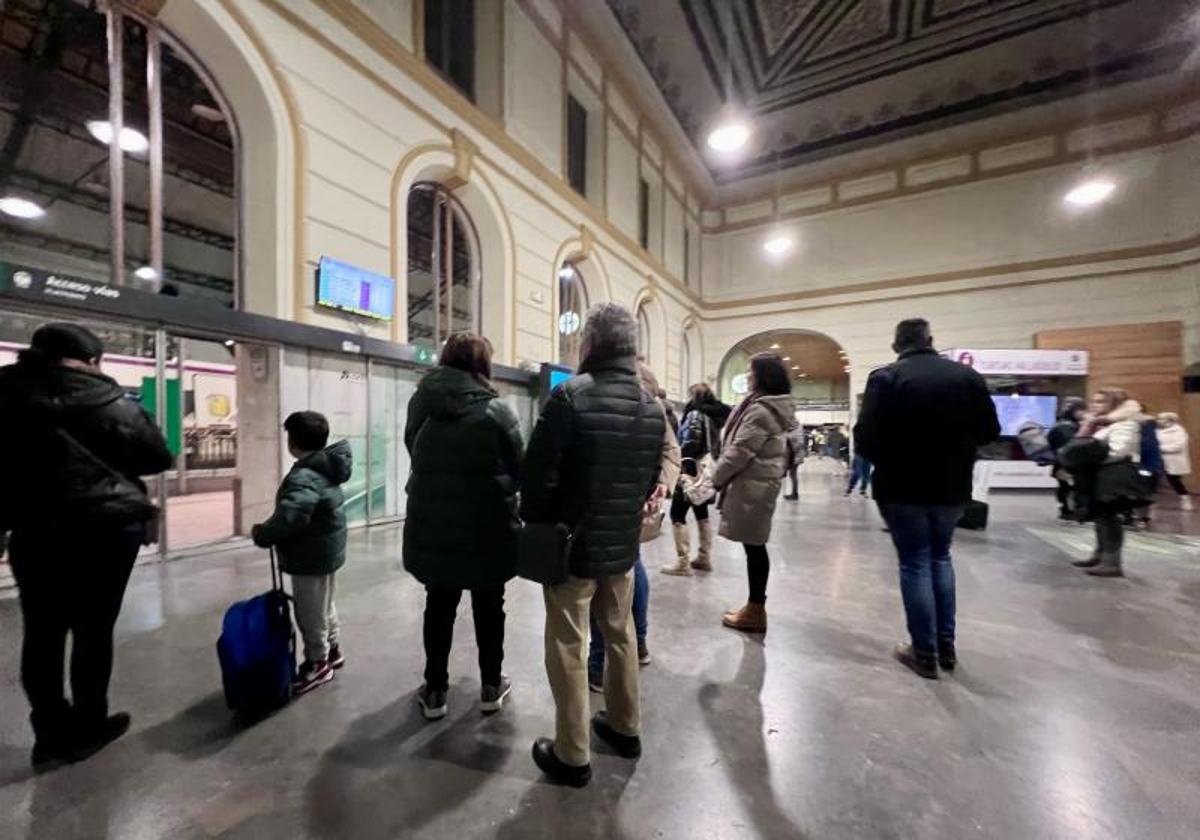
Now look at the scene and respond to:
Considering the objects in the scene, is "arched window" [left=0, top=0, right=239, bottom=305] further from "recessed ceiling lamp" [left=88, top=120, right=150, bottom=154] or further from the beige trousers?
the beige trousers

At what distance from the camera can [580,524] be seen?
1.55 meters

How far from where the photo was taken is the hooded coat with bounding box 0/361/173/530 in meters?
1.59

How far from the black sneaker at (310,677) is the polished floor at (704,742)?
5cm

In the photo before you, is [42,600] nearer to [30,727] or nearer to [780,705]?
[30,727]

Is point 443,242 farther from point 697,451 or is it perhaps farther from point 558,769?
point 558,769

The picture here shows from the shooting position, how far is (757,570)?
9.19 feet

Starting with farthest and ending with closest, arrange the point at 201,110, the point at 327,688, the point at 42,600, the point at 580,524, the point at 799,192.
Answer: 1. the point at 799,192
2. the point at 201,110
3. the point at 327,688
4. the point at 42,600
5. the point at 580,524

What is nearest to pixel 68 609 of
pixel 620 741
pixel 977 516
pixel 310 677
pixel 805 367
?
pixel 310 677

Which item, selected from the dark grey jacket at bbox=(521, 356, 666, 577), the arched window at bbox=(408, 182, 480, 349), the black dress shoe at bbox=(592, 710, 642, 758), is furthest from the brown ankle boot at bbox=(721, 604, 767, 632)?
the arched window at bbox=(408, 182, 480, 349)

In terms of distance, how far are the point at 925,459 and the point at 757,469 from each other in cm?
79

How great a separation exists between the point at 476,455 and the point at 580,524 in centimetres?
49

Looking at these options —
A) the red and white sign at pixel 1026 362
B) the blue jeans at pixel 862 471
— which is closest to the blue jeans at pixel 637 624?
the blue jeans at pixel 862 471

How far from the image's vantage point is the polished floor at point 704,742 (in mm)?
1469

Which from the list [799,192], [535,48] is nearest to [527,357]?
[535,48]
